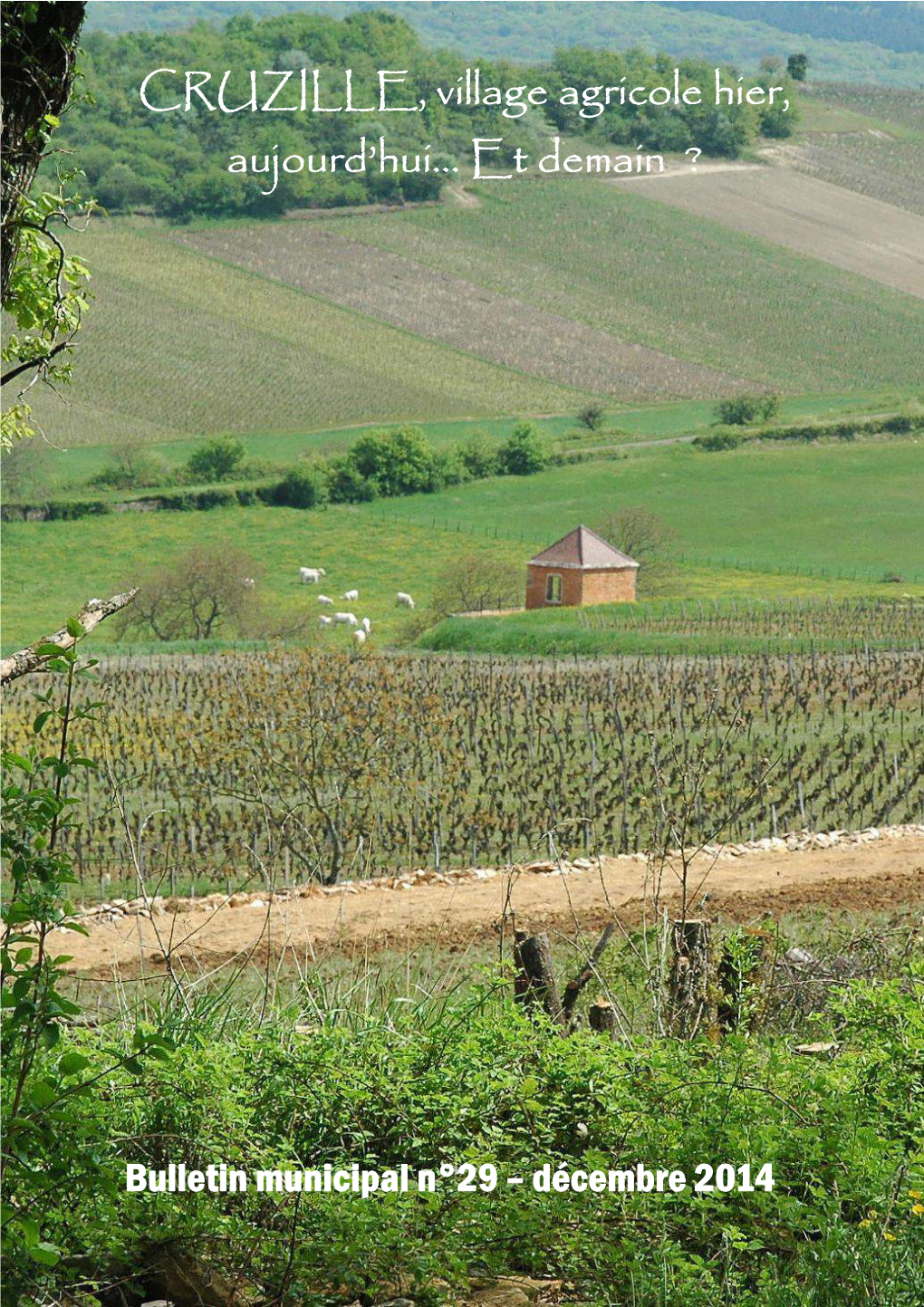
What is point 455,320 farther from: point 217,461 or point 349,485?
point 349,485

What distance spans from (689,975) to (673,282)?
3599 inches

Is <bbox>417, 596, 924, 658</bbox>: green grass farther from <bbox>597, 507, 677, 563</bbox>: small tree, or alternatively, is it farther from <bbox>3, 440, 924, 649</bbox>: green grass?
<bbox>597, 507, 677, 563</bbox>: small tree

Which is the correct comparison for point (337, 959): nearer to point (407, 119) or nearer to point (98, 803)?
point (98, 803)

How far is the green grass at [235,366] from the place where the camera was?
7800 cm

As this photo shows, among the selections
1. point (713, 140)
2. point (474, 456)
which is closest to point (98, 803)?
point (474, 456)

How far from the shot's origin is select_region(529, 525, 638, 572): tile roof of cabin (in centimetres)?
4400

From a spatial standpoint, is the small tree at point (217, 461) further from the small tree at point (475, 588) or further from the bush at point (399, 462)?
the small tree at point (475, 588)

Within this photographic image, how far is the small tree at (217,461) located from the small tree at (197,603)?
19.6m

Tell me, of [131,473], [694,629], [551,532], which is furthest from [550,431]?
[694,629]

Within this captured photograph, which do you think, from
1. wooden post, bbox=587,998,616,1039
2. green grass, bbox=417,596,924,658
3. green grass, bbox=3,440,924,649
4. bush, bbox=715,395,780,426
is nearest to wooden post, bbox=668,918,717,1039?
wooden post, bbox=587,998,616,1039

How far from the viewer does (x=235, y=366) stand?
84.2 m

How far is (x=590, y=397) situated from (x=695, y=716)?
57.9 meters

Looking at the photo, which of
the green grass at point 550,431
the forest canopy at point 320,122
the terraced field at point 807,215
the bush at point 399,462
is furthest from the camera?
the forest canopy at point 320,122

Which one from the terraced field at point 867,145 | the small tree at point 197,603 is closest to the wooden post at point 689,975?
the small tree at point 197,603
